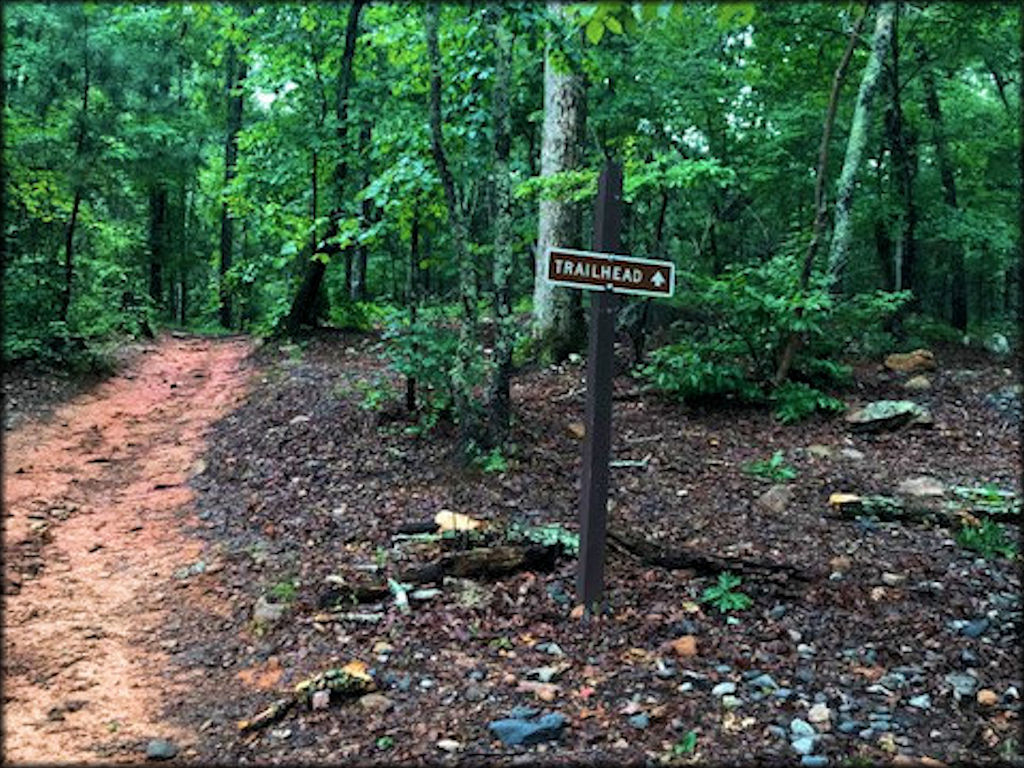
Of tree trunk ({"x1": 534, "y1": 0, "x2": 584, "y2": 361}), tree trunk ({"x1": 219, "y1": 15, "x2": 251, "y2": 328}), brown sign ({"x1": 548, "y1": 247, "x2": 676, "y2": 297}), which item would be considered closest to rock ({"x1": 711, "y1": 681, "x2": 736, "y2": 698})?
brown sign ({"x1": 548, "y1": 247, "x2": 676, "y2": 297})

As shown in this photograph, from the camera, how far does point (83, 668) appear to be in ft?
14.2

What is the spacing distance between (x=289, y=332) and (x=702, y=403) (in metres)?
8.15

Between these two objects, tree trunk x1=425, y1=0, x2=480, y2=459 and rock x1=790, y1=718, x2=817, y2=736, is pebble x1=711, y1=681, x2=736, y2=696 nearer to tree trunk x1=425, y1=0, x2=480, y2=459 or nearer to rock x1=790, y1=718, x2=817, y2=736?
rock x1=790, y1=718, x2=817, y2=736

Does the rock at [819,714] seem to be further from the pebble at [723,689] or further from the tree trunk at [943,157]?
the tree trunk at [943,157]

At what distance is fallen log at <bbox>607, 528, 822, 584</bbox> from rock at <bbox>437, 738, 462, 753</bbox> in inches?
87.9

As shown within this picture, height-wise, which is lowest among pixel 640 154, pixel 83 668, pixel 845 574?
pixel 83 668

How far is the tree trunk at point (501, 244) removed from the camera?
6404 millimetres

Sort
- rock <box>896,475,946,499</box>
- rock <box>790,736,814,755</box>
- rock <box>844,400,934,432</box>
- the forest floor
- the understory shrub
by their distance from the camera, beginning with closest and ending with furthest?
rock <box>790,736,814,755</box>, the forest floor, rock <box>896,475,946,499</box>, rock <box>844,400,934,432</box>, the understory shrub

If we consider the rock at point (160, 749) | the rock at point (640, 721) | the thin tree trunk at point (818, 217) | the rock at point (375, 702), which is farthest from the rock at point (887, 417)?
the rock at point (160, 749)

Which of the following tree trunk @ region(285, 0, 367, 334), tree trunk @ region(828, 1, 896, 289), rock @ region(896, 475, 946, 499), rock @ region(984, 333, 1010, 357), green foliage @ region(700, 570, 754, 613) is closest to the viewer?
green foliage @ region(700, 570, 754, 613)

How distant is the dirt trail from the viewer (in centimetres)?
381

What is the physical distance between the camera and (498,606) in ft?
15.9

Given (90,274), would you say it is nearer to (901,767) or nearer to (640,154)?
(640,154)

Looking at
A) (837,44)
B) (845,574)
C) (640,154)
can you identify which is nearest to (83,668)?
(845,574)
